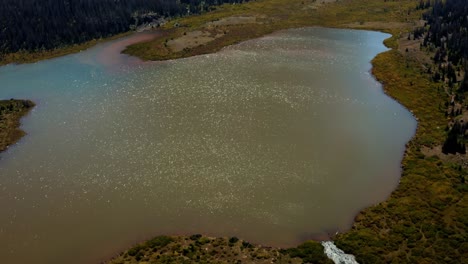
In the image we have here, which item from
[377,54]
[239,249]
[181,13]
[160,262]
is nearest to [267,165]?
[239,249]

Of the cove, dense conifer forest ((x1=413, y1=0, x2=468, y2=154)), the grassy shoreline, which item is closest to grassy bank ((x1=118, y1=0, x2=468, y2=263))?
the grassy shoreline

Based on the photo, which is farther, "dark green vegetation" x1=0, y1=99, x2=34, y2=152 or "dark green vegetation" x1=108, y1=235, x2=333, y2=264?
"dark green vegetation" x1=0, y1=99, x2=34, y2=152

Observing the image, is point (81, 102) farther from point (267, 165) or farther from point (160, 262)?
point (160, 262)

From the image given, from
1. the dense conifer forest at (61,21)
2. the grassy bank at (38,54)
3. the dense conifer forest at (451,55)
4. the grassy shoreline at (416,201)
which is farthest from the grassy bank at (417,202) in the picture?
the dense conifer forest at (61,21)

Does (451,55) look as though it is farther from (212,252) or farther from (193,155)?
(212,252)

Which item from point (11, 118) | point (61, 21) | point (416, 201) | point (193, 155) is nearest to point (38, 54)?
point (61, 21)

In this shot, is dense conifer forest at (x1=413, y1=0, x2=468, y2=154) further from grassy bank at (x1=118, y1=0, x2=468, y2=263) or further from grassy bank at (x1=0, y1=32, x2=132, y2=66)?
grassy bank at (x1=0, y1=32, x2=132, y2=66)
